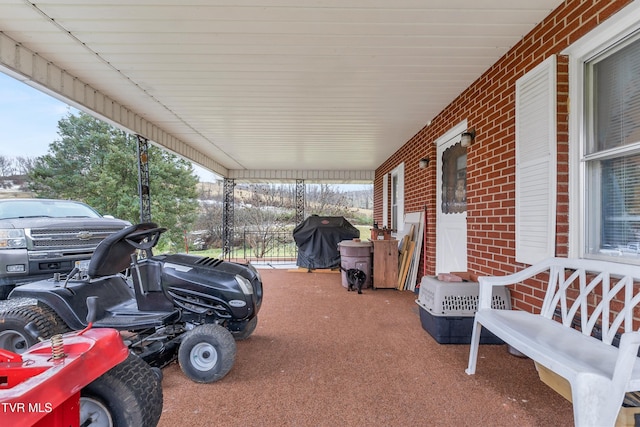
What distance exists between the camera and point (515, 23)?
2.32m

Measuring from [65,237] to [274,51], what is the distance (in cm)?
294

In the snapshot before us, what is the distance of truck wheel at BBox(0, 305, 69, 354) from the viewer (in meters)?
2.18

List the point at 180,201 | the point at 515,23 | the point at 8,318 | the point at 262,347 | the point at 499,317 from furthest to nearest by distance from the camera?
the point at 180,201 < the point at 262,347 < the point at 515,23 < the point at 8,318 < the point at 499,317

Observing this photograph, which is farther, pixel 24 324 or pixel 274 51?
pixel 274 51

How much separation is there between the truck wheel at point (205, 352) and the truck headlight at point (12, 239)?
2.35m

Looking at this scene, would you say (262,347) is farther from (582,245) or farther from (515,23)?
(515,23)

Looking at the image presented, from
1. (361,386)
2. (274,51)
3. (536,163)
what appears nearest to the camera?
(361,386)

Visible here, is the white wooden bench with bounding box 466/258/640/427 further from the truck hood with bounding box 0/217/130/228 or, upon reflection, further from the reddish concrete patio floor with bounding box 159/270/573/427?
the truck hood with bounding box 0/217/130/228

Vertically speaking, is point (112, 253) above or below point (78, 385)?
above

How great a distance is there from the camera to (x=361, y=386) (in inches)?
82.4

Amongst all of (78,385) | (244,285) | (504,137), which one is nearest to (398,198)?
(504,137)

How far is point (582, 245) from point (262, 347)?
2521mm

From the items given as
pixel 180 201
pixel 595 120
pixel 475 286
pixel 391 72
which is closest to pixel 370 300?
pixel 475 286

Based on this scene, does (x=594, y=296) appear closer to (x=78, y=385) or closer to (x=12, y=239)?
(x=78, y=385)
